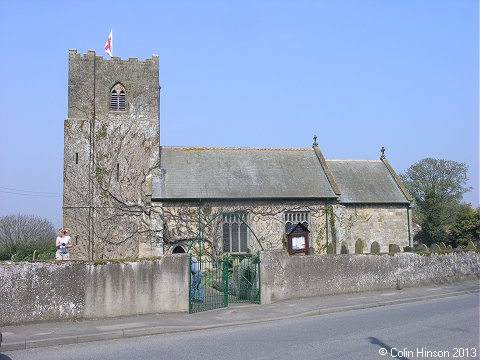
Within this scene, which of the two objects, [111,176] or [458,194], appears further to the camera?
[458,194]

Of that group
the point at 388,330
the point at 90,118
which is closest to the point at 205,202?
the point at 90,118

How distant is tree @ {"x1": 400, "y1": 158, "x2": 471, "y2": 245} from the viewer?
5597 centimetres

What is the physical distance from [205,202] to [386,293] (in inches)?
537

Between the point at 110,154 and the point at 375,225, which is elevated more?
Result: the point at 110,154

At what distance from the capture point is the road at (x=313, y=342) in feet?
31.2

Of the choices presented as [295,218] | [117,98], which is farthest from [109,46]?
[295,218]

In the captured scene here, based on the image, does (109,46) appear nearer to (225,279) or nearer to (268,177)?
(268,177)

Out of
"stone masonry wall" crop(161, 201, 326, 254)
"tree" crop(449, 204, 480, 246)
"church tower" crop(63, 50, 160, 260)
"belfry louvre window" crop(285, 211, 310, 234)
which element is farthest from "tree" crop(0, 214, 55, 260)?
"tree" crop(449, 204, 480, 246)

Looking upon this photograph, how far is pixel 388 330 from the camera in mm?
11828

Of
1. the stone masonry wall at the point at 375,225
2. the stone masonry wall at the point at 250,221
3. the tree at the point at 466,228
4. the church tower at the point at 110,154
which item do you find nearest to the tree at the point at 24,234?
the church tower at the point at 110,154

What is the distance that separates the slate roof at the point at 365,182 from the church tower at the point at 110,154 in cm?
1306

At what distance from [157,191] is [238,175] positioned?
220 inches

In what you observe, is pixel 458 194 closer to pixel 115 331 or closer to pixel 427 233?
pixel 427 233

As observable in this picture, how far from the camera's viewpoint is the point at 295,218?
3150 cm
